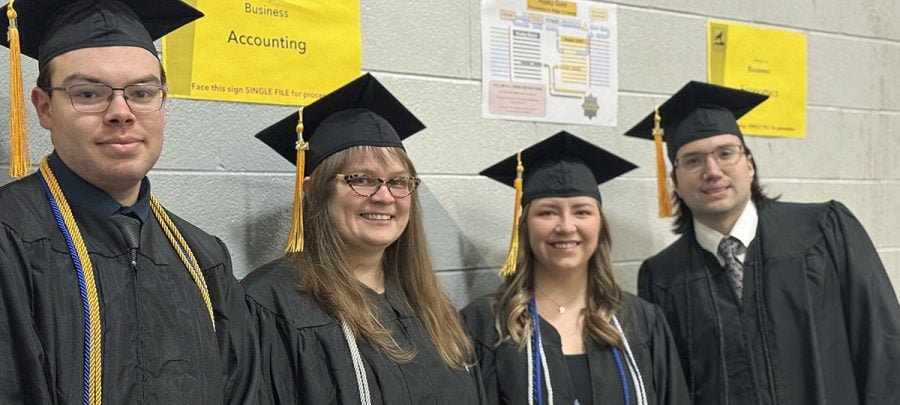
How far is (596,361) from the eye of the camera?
218 centimetres

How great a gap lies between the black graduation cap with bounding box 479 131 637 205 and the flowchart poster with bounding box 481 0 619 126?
309 mm

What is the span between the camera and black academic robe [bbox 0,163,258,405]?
131 cm

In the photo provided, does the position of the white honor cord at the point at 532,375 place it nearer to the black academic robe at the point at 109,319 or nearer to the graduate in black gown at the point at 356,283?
the graduate in black gown at the point at 356,283

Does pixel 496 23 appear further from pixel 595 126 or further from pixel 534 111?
pixel 595 126

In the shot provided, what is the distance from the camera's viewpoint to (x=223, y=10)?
213 cm

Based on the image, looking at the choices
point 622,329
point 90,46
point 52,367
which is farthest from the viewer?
point 622,329

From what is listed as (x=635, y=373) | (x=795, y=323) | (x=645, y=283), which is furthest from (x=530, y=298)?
(x=795, y=323)

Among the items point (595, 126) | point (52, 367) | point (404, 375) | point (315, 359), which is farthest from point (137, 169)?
point (595, 126)

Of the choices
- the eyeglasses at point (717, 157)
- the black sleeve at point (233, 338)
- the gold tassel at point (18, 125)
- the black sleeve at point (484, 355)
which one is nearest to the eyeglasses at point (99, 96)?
the gold tassel at point (18, 125)

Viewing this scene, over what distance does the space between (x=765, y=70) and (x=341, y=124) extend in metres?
1.94

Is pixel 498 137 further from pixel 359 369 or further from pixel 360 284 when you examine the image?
pixel 359 369

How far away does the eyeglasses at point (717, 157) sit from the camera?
8.01 feet

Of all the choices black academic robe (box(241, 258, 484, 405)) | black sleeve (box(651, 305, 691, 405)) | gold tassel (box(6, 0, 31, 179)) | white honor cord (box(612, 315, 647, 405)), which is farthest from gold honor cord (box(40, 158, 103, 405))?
black sleeve (box(651, 305, 691, 405))

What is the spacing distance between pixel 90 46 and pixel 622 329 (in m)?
1.51
